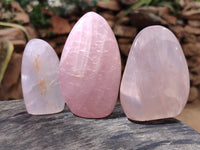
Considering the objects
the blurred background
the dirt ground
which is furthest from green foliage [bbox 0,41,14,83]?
the dirt ground

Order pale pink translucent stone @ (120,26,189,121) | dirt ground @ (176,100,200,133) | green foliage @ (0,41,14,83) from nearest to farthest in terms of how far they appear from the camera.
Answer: pale pink translucent stone @ (120,26,189,121)
green foliage @ (0,41,14,83)
dirt ground @ (176,100,200,133)

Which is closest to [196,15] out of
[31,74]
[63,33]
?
[63,33]

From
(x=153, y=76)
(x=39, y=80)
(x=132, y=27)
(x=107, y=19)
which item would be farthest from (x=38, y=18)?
(x=153, y=76)

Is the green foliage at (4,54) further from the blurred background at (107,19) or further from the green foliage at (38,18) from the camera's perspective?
the green foliage at (38,18)

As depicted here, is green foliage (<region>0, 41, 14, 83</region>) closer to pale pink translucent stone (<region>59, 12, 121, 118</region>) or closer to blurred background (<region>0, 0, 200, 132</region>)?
blurred background (<region>0, 0, 200, 132</region>)

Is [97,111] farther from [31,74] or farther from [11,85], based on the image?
[11,85]

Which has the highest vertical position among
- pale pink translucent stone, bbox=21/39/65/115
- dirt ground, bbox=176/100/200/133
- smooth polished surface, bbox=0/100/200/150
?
pale pink translucent stone, bbox=21/39/65/115

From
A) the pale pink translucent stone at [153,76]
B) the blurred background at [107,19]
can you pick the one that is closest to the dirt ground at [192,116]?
the blurred background at [107,19]
